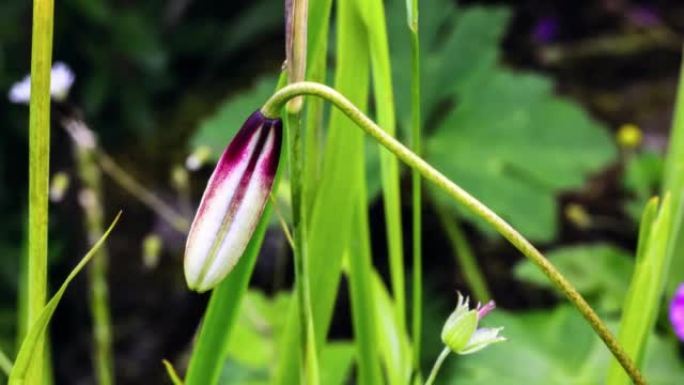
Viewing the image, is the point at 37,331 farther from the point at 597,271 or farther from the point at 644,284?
the point at 597,271

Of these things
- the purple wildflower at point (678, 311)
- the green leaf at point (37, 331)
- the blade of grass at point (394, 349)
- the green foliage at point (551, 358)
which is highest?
the green leaf at point (37, 331)

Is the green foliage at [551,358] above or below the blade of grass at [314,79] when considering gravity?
below

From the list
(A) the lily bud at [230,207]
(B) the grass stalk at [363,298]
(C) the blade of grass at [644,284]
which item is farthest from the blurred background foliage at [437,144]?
(A) the lily bud at [230,207]

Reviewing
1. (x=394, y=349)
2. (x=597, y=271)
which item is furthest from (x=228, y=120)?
(x=394, y=349)

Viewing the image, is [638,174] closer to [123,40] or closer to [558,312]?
[558,312]

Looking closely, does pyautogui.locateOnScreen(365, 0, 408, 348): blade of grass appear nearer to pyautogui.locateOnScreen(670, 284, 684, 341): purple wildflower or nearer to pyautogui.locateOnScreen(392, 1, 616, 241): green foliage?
pyautogui.locateOnScreen(670, 284, 684, 341): purple wildflower

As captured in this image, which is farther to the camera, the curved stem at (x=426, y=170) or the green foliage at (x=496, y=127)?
the green foliage at (x=496, y=127)

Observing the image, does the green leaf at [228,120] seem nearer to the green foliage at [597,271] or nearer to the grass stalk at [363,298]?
the green foliage at [597,271]
